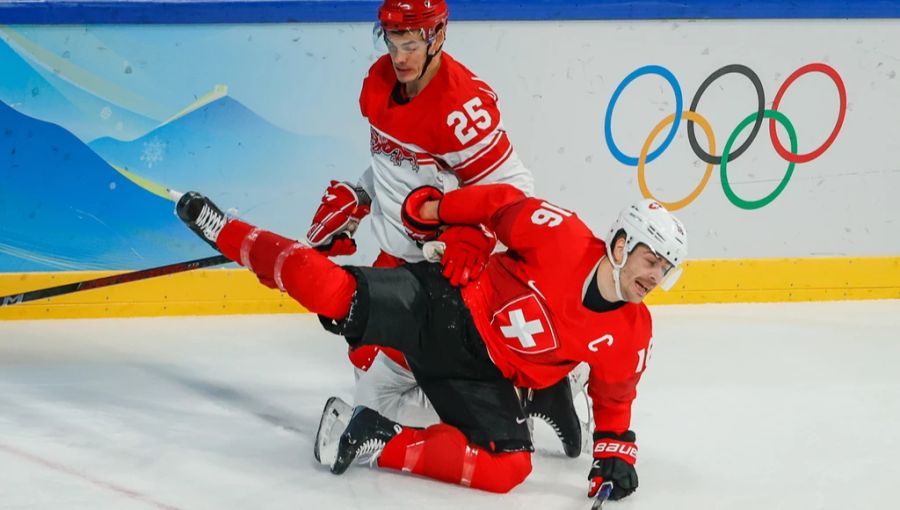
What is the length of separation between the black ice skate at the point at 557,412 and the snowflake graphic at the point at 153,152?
71.0 inches

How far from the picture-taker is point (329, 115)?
4.38 meters

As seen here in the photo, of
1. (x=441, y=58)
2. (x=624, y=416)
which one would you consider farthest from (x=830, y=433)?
(x=441, y=58)

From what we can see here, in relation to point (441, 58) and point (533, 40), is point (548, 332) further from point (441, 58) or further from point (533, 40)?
point (533, 40)

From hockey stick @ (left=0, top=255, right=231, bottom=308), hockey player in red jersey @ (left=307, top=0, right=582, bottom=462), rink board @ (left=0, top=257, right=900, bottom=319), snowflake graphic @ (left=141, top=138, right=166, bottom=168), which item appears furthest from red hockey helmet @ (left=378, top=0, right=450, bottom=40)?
rink board @ (left=0, top=257, right=900, bottom=319)

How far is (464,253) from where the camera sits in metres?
2.96

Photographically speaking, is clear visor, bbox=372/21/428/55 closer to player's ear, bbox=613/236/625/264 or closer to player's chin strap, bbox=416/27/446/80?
player's chin strap, bbox=416/27/446/80

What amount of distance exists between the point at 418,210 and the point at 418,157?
0.17 meters

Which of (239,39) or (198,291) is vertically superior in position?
(239,39)

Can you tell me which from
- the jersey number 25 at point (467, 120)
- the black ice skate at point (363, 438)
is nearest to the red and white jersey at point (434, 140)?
the jersey number 25 at point (467, 120)

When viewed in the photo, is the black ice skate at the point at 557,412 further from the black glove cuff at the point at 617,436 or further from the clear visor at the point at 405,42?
the clear visor at the point at 405,42

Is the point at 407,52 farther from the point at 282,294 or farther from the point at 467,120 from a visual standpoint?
the point at 282,294

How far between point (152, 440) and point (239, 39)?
5.54 feet

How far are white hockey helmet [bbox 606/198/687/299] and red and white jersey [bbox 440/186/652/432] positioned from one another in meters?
0.09

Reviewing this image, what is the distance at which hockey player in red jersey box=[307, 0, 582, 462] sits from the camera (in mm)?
3000
